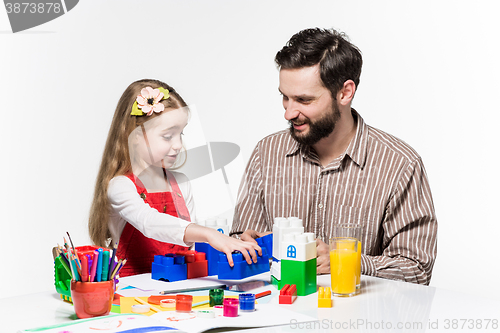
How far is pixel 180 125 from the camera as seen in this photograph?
150cm

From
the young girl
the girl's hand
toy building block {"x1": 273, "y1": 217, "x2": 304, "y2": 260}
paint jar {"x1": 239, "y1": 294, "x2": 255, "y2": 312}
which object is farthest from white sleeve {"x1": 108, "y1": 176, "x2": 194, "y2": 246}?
paint jar {"x1": 239, "y1": 294, "x2": 255, "y2": 312}

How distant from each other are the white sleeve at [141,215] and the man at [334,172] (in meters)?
0.33

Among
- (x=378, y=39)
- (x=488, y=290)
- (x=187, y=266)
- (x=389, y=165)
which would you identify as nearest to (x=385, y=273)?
(x=389, y=165)

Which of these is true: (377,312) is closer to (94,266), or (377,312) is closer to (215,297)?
(215,297)

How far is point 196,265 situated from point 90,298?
1.19 ft

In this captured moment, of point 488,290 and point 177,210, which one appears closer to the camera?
point 177,210

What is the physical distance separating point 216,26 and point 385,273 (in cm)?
168

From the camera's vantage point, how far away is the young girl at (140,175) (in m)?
1.51

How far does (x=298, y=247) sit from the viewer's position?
1.13 meters

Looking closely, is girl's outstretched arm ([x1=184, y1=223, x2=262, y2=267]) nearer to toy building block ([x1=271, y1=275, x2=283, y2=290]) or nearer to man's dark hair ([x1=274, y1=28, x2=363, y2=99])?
toy building block ([x1=271, y1=275, x2=283, y2=290])

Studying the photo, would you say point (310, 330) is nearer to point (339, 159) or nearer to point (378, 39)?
point (339, 159)

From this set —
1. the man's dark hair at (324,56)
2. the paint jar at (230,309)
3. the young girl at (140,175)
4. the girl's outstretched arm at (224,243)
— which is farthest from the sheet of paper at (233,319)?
the man's dark hair at (324,56)

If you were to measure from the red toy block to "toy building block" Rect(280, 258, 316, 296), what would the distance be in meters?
0.24

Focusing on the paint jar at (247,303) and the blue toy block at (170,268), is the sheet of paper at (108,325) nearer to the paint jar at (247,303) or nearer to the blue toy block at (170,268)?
the paint jar at (247,303)
